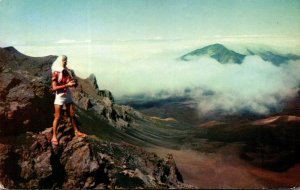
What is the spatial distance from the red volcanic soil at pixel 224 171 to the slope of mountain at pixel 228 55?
219cm

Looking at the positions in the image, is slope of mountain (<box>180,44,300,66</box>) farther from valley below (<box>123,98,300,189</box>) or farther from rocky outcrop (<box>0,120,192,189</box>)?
rocky outcrop (<box>0,120,192,189</box>)

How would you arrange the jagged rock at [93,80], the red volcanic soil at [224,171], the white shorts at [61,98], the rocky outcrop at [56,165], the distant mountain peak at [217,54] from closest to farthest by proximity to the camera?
the rocky outcrop at [56,165]
the white shorts at [61,98]
the red volcanic soil at [224,171]
the jagged rock at [93,80]
the distant mountain peak at [217,54]

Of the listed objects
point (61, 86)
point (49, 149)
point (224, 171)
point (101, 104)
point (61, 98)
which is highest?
point (61, 86)

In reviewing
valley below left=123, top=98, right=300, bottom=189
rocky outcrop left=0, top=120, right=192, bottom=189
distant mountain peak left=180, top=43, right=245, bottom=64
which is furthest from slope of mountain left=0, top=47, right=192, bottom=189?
distant mountain peak left=180, top=43, right=245, bottom=64

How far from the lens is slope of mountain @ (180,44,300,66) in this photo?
41.7ft

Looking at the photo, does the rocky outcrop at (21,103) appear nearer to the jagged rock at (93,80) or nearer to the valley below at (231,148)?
the jagged rock at (93,80)

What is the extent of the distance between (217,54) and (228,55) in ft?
1.03

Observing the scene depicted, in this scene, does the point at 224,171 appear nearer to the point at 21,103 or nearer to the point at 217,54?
the point at 217,54

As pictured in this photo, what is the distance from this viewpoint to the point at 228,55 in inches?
509

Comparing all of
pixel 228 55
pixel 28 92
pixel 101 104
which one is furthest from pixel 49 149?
pixel 228 55

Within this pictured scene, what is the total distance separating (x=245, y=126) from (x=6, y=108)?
588 cm

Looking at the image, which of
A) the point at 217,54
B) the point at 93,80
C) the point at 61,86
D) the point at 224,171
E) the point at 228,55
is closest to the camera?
the point at 61,86

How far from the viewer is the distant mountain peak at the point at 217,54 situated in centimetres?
1267

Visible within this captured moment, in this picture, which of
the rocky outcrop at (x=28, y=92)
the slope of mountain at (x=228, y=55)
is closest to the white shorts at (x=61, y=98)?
the rocky outcrop at (x=28, y=92)
